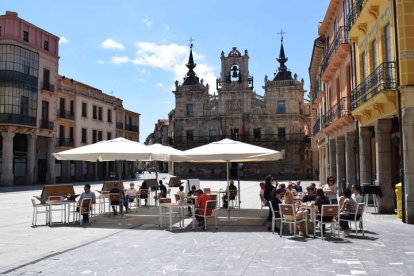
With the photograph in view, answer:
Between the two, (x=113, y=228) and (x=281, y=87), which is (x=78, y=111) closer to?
(x=281, y=87)

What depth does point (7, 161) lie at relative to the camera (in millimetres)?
35812

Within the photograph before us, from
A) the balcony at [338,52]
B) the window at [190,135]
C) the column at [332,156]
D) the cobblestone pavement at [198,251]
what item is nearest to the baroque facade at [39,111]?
the window at [190,135]

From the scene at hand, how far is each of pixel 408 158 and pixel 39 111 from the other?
117 feet

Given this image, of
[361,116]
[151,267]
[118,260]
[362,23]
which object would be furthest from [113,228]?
[362,23]

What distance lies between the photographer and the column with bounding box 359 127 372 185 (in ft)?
52.5

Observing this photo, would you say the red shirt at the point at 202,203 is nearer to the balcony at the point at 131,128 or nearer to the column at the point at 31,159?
the column at the point at 31,159

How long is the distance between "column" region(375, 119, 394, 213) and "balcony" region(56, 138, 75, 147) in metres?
37.4

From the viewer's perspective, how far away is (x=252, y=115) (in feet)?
193

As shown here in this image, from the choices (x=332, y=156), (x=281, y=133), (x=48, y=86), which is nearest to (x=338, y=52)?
(x=332, y=156)

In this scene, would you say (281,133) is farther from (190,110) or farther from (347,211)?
(347,211)

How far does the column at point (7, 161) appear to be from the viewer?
35656 mm

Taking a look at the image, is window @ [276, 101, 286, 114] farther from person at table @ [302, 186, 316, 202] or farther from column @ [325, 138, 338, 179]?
person at table @ [302, 186, 316, 202]

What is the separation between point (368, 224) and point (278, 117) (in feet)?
153

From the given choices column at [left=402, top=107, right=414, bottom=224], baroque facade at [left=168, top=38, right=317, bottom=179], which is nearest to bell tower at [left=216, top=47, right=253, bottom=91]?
baroque facade at [left=168, top=38, right=317, bottom=179]
